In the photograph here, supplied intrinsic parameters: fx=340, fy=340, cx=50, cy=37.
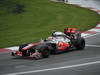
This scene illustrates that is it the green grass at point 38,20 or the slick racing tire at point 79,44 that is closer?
the slick racing tire at point 79,44

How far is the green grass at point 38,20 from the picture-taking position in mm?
23772

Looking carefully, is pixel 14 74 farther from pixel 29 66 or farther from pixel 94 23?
pixel 94 23

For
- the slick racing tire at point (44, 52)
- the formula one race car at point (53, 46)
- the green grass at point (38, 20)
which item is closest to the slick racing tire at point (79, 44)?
the formula one race car at point (53, 46)

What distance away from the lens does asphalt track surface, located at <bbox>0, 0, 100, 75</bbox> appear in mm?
14055

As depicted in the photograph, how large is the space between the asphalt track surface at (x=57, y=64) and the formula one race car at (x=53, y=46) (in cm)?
31

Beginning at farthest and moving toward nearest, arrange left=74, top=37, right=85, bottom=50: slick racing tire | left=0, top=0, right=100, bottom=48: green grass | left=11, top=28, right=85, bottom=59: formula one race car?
left=0, top=0, right=100, bottom=48: green grass < left=74, top=37, right=85, bottom=50: slick racing tire < left=11, top=28, right=85, bottom=59: formula one race car

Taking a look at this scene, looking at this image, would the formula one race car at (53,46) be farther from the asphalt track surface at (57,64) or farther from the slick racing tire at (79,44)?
the asphalt track surface at (57,64)

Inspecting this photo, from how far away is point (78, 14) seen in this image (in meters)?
33.7

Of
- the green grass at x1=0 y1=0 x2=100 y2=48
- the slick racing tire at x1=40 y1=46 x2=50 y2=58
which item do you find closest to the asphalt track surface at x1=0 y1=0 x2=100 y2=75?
the slick racing tire at x1=40 y1=46 x2=50 y2=58

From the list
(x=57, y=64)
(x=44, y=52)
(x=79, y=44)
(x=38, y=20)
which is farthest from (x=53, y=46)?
(x=38, y=20)

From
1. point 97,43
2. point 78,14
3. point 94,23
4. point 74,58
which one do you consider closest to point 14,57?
point 74,58

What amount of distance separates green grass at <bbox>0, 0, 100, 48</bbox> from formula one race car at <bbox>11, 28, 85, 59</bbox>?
3426mm

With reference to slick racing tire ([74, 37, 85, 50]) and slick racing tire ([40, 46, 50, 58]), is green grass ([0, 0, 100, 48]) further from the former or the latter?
slick racing tire ([40, 46, 50, 58])

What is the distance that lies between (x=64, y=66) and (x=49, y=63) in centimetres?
86
